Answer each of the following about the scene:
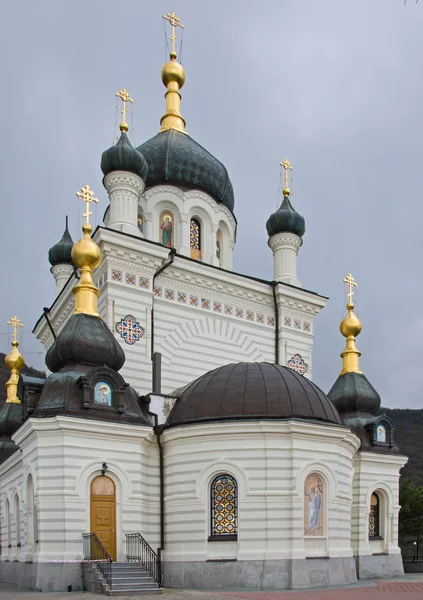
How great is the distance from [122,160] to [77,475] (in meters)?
9.90

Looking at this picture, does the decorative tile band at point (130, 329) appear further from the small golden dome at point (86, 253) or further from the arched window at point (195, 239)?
the arched window at point (195, 239)

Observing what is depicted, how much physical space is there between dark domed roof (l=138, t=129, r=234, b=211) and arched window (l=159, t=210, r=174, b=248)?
3.97 feet

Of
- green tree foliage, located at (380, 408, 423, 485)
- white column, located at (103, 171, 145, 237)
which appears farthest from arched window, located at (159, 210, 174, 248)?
green tree foliage, located at (380, 408, 423, 485)

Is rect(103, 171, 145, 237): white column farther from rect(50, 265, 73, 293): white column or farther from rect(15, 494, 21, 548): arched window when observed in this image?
rect(15, 494, 21, 548): arched window

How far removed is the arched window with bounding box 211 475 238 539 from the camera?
1580 cm

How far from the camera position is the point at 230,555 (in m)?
15.5

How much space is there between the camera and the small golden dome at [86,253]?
18266 mm

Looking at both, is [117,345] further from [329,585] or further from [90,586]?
[329,585]

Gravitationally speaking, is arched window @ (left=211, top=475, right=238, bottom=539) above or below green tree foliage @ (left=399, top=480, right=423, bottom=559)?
above

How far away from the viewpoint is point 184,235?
23031 mm

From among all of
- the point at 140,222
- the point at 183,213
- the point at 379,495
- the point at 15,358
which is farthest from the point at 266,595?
the point at 15,358

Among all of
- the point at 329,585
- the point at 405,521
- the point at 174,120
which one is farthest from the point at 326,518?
the point at 405,521

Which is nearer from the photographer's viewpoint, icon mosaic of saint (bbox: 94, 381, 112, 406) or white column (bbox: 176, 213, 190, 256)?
icon mosaic of saint (bbox: 94, 381, 112, 406)

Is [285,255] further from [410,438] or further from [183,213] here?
[410,438]
